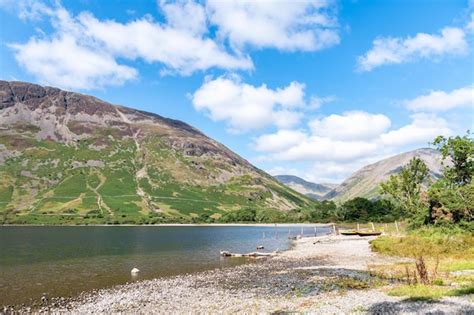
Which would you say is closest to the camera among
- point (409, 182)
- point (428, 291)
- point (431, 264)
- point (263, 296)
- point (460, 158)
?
point (428, 291)

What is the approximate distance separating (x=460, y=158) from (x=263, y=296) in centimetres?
8534

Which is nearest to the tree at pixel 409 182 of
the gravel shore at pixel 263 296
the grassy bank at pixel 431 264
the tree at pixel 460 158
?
the tree at pixel 460 158

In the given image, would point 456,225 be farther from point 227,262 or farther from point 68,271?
point 68,271

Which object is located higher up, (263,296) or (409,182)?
(409,182)

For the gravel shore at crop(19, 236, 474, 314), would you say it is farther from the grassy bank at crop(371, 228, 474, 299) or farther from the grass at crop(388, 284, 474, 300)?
the grassy bank at crop(371, 228, 474, 299)

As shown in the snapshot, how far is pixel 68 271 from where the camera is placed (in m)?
63.6

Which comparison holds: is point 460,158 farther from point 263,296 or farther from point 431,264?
point 263,296

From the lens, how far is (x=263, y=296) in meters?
36.4

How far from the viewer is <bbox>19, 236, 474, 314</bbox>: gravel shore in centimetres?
2611

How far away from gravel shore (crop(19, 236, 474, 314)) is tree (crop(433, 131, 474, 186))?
55.8 metres

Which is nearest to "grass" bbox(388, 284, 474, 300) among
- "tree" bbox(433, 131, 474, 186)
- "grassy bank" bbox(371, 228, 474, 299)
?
"grassy bank" bbox(371, 228, 474, 299)

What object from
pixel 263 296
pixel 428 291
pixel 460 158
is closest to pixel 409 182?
pixel 460 158

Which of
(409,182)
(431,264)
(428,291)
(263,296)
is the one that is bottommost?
(263,296)

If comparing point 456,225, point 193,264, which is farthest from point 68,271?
point 456,225
